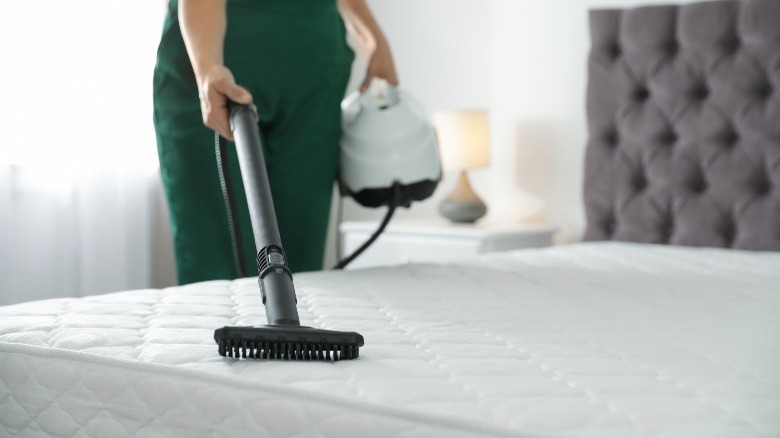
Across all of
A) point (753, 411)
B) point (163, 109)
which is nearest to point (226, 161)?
point (163, 109)

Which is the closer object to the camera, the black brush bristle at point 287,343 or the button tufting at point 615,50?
the black brush bristle at point 287,343

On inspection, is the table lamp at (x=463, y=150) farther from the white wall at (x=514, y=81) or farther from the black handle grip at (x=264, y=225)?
the black handle grip at (x=264, y=225)

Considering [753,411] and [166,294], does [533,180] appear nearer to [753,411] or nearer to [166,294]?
[166,294]

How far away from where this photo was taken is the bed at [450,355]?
860mm

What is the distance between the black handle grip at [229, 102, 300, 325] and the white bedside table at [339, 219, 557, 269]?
1404 mm

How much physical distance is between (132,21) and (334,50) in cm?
132

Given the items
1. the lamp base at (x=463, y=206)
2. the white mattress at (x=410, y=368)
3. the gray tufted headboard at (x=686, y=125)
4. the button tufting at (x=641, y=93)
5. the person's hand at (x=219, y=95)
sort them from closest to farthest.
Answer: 1. the white mattress at (x=410, y=368)
2. the person's hand at (x=219, y=95)
3. the gray tufted headboard at (x=686, y=125)
4. the button tufting at (x=641, y=93)
5. the lamp base at (x=463, y=206)

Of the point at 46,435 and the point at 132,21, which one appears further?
the point at 132,21

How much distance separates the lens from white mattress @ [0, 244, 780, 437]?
2.79 ft

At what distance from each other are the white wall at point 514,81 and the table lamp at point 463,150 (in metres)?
0.20

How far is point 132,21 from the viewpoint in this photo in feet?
9.93

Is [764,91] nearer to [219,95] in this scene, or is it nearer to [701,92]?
[701,92]

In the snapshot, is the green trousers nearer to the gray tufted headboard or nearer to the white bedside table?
the white bedside table

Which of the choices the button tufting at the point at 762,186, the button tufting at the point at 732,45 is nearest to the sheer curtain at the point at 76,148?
the button tufting at the point at 732,45
